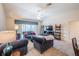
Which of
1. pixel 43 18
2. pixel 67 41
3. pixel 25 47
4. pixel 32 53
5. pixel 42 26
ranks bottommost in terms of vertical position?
pixel 32 53

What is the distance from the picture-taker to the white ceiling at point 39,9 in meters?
1.61

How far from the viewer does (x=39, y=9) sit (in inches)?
66.7

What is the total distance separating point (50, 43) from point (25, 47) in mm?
531

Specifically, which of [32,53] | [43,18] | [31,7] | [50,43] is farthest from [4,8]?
[50,43]

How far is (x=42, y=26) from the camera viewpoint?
6.07ft

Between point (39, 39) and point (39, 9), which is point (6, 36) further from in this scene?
point (39, 9)

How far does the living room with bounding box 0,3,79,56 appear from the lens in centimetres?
162

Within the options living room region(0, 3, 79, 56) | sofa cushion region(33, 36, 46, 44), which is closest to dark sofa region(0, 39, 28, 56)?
living room region(0, 3, 79, 56)

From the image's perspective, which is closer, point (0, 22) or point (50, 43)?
point (0, 22)

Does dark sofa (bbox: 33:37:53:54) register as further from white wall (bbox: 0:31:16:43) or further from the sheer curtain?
white wall (bbox: 0:31:16:43)

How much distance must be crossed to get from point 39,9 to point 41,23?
0.32m

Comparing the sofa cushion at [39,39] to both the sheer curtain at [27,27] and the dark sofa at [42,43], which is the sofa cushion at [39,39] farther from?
the sheer curtain at [27,27]

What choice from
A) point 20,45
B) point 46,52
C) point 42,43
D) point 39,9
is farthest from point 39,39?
point 39,9

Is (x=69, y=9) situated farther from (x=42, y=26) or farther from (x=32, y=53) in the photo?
(x=32, y=53)
